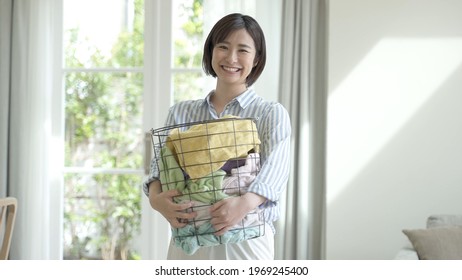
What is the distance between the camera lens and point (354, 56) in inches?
140

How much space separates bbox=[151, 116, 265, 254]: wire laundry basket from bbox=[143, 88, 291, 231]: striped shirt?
3 centimetres

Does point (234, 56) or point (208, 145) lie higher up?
point (234, 56)

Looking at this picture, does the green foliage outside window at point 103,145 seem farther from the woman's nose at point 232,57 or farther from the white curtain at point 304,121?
the woman's nose at point 232,57

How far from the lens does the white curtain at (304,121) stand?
12.7ft

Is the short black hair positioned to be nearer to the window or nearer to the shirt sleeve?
the shirt sleeve

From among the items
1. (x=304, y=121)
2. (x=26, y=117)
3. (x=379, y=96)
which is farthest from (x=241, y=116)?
(x=26, y=117)

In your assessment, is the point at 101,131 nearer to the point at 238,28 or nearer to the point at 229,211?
the point at 238,28

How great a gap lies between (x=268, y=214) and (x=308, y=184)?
242 centimetres

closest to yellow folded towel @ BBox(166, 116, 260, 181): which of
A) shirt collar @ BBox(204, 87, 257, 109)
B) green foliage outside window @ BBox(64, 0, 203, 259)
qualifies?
A: shirt collar @ BBox(204, 87, 257, 109)

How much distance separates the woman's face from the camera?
1585 mm

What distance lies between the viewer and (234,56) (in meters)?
1.58

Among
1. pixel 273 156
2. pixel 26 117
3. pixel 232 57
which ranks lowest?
pixel 273 156

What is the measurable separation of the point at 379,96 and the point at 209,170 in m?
2.30

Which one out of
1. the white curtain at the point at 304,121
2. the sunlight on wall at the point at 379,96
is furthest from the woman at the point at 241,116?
the white curtain at the point at 304,121
